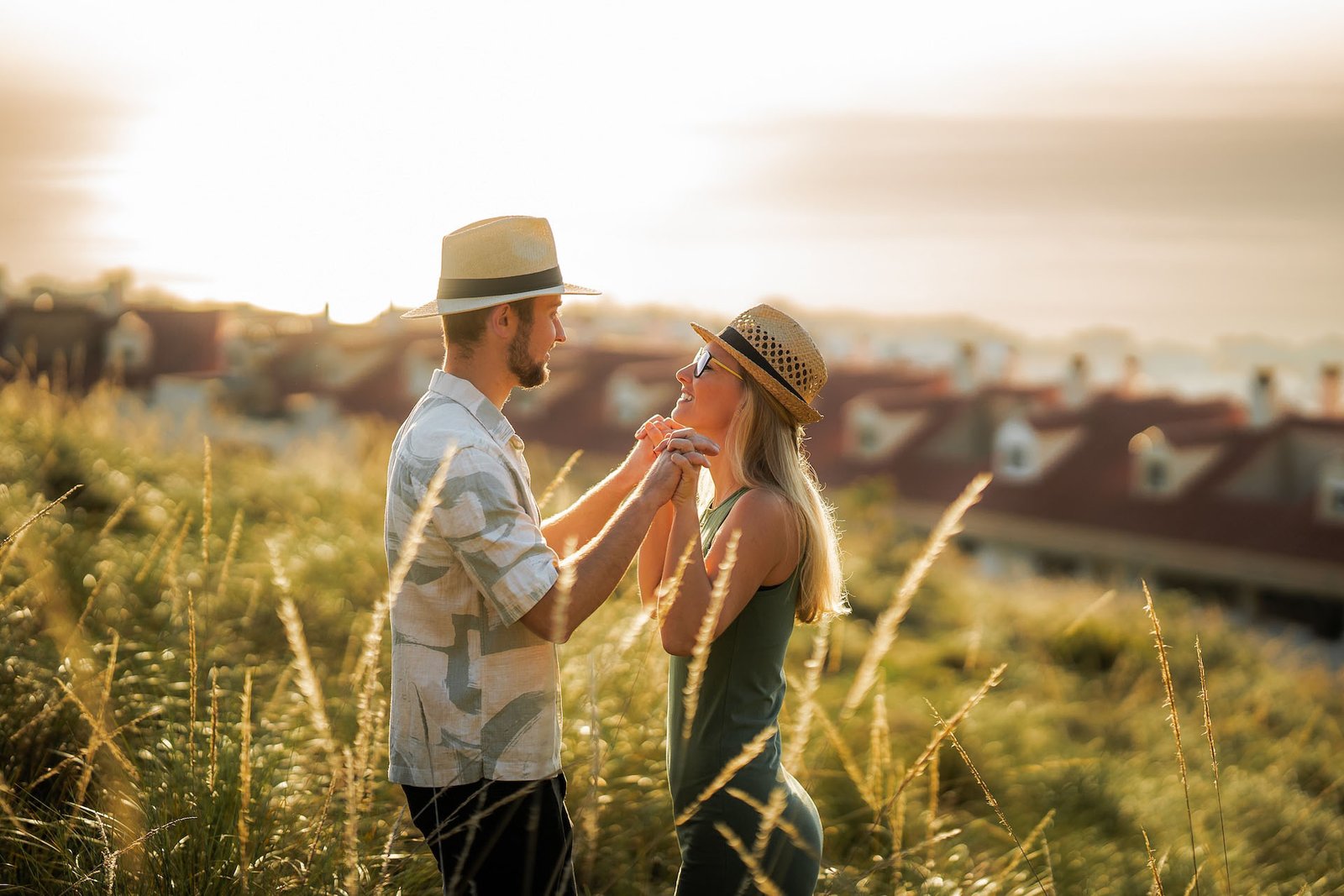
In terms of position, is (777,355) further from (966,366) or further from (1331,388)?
(1331,388)

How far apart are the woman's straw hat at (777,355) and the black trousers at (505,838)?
1.25 meters

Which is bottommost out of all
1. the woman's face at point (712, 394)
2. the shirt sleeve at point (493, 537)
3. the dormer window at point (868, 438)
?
the dormer window at point (868, 438)

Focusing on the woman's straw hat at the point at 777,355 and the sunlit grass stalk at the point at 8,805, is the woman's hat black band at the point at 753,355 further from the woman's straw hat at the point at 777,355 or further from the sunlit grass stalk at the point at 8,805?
the sunlit grass stalk at the point at 8,805

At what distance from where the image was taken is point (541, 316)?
301 centimetres

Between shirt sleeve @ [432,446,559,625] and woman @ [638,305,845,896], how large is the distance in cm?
35

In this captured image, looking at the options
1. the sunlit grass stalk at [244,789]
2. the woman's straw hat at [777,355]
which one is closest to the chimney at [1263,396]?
the woman's straw hat at [777,355]

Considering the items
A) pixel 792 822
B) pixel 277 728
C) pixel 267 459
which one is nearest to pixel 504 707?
pixel 792 822

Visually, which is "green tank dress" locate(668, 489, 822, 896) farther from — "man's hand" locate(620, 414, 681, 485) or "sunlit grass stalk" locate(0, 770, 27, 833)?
"sunlit grass stalk" locate(0, 770, 27, 833)

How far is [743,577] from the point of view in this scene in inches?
112

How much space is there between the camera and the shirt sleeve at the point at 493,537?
2.64m

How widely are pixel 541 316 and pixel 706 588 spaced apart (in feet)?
2.91

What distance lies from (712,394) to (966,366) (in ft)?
108

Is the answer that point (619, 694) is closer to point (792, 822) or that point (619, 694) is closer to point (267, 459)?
point (792, 822)

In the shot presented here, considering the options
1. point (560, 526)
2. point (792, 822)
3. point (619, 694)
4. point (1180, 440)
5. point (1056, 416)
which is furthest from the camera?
point (1056, 416)
